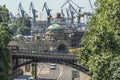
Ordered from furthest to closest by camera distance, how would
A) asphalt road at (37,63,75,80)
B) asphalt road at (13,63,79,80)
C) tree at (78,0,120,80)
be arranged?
1. asphalt road at (37,63,75,80)
2. asphalt road at (13,63,79,80)
3. tree at (78,0,120,80)

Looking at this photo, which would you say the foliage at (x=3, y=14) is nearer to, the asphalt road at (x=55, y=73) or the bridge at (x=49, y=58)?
the bridge at (x=49, y=58)

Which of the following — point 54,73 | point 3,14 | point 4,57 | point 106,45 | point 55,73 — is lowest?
point 54,73

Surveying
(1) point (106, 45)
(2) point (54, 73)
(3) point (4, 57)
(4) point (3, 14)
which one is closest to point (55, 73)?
(2) point (54, 73)

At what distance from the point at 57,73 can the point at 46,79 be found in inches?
413

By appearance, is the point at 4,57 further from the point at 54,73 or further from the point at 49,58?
the point at 54,73

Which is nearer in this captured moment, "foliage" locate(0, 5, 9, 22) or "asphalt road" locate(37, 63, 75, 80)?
"foliage" locate(0, 5, 9, 22)

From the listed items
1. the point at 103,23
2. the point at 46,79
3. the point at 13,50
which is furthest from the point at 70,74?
the point at 103,23

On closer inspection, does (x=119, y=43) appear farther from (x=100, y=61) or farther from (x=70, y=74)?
(x=70, y=74)

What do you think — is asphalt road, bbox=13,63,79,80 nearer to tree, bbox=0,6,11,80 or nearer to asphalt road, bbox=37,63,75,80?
asphalt road, bbox=37,63,75,80

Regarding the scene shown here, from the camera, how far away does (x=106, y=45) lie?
37719 millimetres

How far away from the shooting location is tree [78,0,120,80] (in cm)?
3669

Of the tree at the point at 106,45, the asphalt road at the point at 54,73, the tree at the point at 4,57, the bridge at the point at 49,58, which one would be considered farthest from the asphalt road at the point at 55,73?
the tree at the point at 106,45

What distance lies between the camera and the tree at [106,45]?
36.7m

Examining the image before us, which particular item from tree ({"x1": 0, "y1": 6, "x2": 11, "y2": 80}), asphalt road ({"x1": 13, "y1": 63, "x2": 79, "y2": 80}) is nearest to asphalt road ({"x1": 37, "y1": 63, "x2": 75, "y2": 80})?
asphalt road ({"x1": 13, "y1": 63, "x2": 79, "y2": 80})
